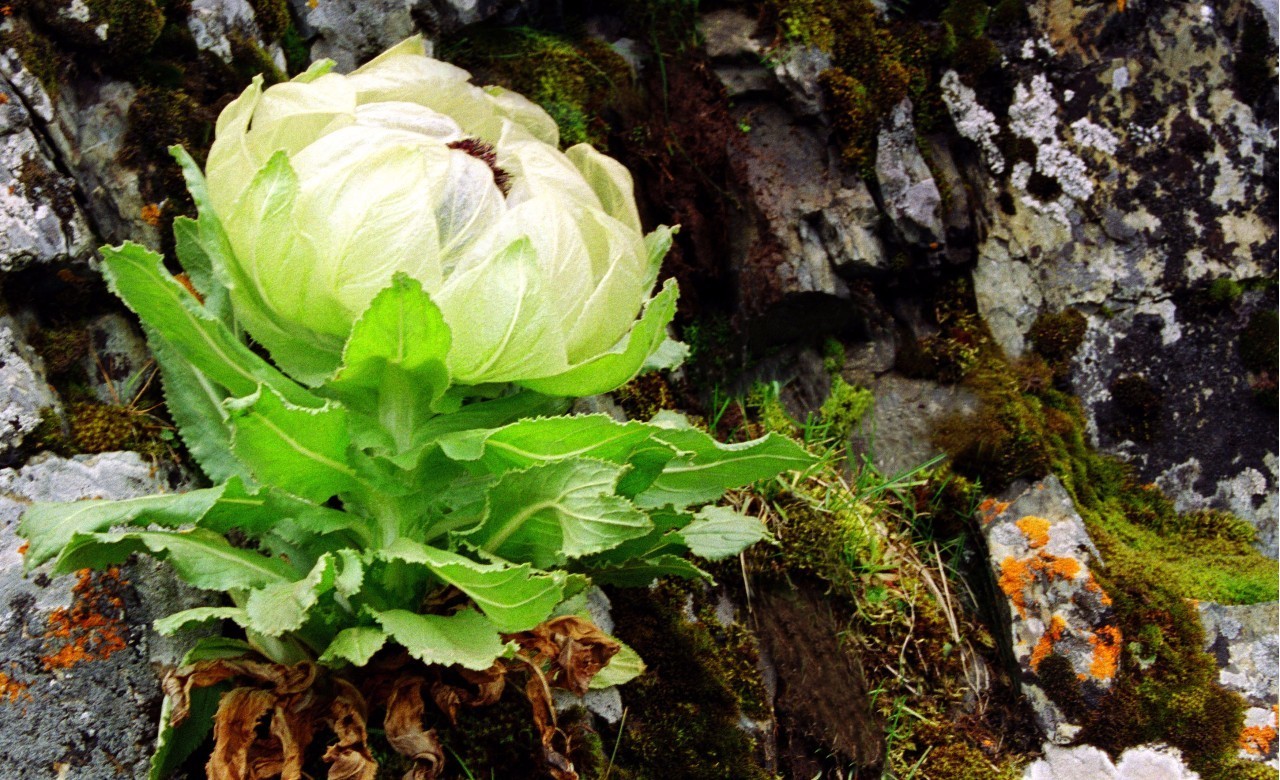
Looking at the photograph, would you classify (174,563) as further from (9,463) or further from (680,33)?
(680,33)

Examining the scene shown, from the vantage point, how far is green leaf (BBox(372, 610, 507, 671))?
1.72m

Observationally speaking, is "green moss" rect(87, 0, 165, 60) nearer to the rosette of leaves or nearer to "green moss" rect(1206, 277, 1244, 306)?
the rosette of leaves

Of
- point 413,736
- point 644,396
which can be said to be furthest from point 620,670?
point 644,396

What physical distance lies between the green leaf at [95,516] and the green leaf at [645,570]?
2.58 feet

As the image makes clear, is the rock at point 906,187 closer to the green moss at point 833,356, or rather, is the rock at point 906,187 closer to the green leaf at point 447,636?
the green moss at point 833,356

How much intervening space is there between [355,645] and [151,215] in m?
1.16

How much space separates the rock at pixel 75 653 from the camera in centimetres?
179

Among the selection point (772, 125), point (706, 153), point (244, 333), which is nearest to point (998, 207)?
point (772, 125)

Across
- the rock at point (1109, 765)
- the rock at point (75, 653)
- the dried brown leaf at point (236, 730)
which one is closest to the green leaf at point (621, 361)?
the dried brown leaf at point (236, 730)

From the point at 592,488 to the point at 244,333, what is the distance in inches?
35.7

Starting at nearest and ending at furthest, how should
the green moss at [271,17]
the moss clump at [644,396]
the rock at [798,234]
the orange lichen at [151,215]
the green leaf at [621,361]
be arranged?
the green leaf at [621,361], the orange lichen at [151,215], the green moss at [271,17], the moss clump at [644,396], the rock at [798,234]

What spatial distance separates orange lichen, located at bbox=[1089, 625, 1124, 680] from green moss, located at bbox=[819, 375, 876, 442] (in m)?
0.91

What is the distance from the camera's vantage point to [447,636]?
1798 mm

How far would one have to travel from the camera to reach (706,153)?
10.5ft
